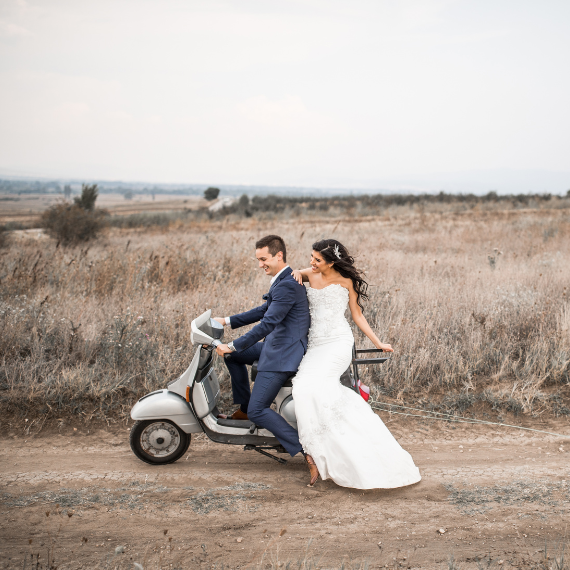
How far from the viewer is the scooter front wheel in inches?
163

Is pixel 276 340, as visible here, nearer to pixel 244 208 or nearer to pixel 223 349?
pixel 223 349

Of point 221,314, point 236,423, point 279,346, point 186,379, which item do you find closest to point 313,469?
point 236,423

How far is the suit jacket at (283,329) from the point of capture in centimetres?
397

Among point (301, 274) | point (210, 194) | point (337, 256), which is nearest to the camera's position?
point (337, 256)

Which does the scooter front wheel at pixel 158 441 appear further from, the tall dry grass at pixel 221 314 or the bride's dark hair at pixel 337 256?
the bride's dark hair at pixel 337 256

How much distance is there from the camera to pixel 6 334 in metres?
5.99

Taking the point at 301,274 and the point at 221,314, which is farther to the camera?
the point at 221,314

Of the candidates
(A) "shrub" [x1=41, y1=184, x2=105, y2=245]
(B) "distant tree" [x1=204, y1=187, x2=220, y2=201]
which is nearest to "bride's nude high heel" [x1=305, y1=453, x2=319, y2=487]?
(A) "shrub" [x1=41, y1=184, x2=105, y2=245]

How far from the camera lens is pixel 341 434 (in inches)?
150

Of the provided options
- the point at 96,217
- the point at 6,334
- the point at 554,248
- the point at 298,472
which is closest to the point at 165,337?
the point at 6,334

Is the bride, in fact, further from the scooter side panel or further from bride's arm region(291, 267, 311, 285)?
the scooter side panel

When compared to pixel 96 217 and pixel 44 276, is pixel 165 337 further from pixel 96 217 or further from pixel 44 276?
pixel 96 217

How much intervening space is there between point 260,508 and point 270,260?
1981 millimetres

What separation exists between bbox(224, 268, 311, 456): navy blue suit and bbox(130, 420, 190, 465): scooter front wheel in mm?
744
